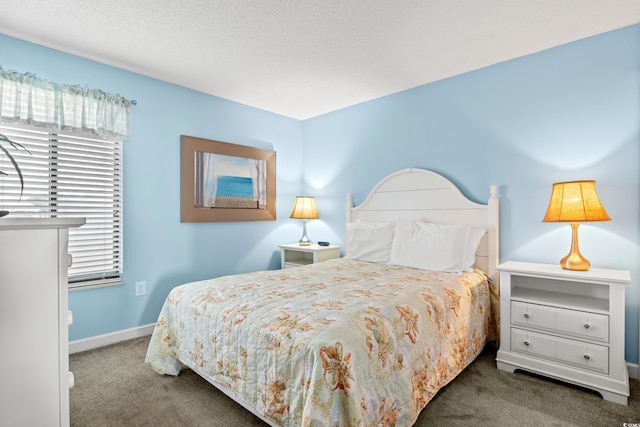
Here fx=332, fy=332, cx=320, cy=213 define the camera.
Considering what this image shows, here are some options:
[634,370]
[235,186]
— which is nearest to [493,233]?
[634,370]

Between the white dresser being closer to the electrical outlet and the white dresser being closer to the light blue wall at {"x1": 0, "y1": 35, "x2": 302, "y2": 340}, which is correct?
the light blue wall at {"x1": 0, "y1": 35, "x2": 302, "y2": 340}

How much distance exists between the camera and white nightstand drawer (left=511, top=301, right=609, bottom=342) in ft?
6.53

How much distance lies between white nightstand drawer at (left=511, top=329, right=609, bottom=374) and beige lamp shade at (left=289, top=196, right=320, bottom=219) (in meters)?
2.40

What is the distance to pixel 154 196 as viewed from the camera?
307 centimetres

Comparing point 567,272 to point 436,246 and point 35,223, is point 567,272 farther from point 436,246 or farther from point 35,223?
point 35,223

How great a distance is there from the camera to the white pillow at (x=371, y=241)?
3127mm

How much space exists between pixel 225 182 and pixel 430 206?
214cm

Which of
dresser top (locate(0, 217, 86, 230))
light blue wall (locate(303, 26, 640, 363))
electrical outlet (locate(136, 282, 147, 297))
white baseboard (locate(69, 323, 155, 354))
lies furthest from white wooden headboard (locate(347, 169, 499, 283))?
dresser top (locate(0, 217, 86, 230))

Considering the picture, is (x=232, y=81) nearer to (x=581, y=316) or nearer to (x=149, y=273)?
(x=149, y=273)

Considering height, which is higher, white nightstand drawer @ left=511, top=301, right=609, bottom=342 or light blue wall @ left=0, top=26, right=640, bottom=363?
light blue wall @ left=0, top=26, right=640, bottom=363

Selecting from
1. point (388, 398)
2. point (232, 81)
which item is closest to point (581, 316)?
point (388, 398)

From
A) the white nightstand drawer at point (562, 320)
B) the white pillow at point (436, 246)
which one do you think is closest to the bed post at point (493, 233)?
the white pillow at point (436, 246)

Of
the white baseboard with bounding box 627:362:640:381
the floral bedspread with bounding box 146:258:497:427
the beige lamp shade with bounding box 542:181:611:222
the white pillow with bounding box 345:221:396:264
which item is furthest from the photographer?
the white pillow with bounding box 345:221:396:264

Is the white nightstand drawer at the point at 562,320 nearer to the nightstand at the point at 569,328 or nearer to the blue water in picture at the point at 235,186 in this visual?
the nightstand at the point at 569,328
